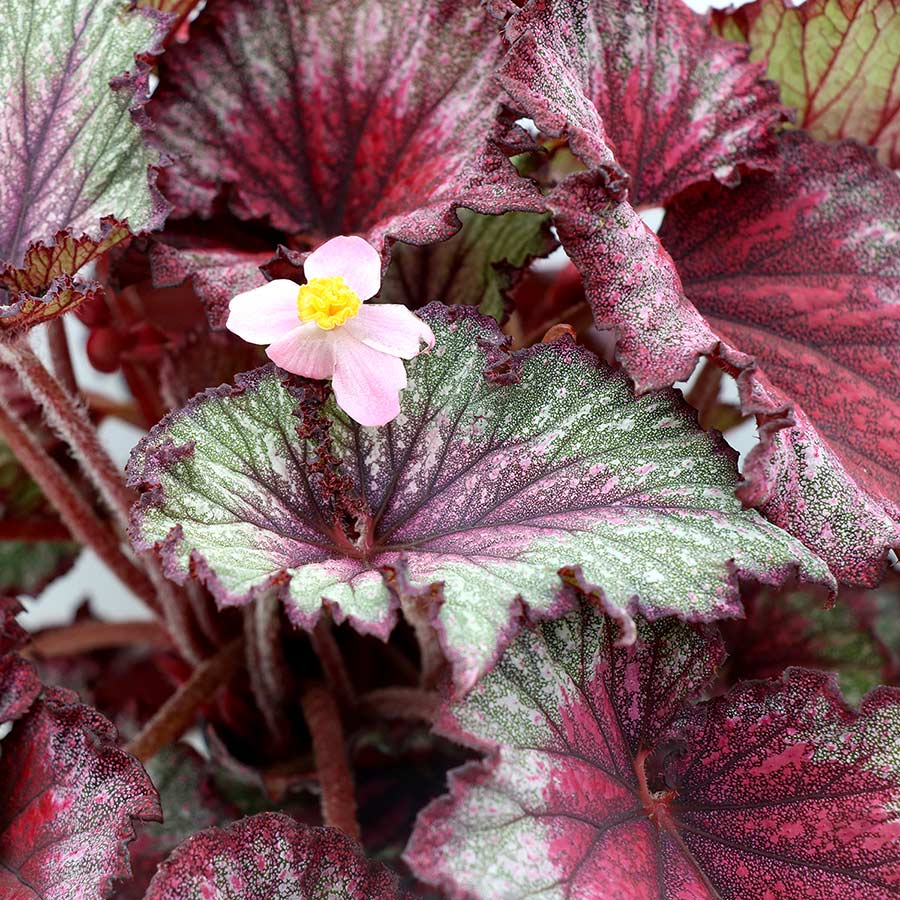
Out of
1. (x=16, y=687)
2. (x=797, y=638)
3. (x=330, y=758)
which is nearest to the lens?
(x=16, y=687)

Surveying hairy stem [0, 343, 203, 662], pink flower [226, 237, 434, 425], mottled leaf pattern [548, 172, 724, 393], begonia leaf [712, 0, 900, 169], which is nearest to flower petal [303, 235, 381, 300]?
pink flower [226, 237, 434, 425]

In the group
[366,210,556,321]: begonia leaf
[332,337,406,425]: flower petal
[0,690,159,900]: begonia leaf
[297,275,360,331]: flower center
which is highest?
[297,275,360,331]: flower center

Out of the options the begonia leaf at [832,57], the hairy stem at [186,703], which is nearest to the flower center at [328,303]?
the hairy stem at [186,703]

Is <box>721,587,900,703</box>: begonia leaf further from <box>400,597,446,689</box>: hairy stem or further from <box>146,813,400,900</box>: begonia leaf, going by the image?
<box>146,813,400,900</box>: begonia leaf

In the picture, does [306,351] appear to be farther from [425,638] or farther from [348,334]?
[425,638]

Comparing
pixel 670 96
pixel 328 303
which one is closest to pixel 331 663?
pixel 328 303

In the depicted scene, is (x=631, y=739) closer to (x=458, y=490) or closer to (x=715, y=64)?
(x=458, y=490)
